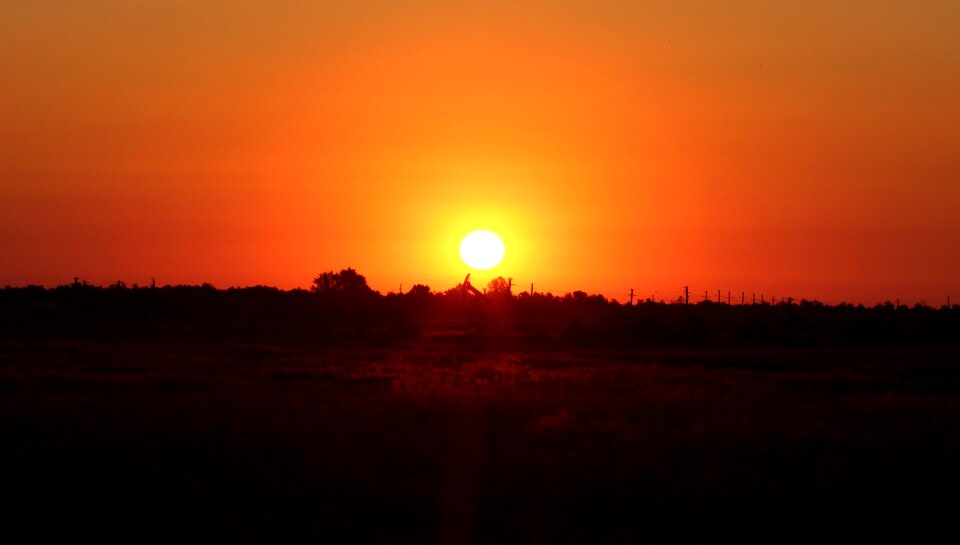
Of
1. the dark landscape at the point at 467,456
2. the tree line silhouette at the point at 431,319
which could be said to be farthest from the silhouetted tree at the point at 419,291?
the dark landscape at the point at 467,456

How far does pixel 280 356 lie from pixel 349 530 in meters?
28.5

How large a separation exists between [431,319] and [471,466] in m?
63.9

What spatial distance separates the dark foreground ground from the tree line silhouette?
35324 mm

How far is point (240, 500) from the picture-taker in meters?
11.9

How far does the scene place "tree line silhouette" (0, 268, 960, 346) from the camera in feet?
189

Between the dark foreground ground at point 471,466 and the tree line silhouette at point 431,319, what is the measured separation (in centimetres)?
3532

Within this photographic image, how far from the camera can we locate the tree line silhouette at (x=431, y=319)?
5766 centimetres

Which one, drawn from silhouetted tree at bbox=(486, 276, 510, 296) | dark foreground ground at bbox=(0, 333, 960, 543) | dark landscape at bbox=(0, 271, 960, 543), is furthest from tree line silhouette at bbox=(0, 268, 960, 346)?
dark foreground ground at bbox=(0, 333, 960, 543)

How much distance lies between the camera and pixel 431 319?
254 feet

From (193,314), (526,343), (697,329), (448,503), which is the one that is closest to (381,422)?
(448,503)

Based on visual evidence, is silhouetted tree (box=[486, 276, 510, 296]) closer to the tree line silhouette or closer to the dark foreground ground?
the tree line silhouette

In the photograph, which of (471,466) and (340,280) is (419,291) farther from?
(471,466)

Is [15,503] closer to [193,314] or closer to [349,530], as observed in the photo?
[349,530]

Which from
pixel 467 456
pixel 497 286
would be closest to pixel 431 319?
pixel 497 286
